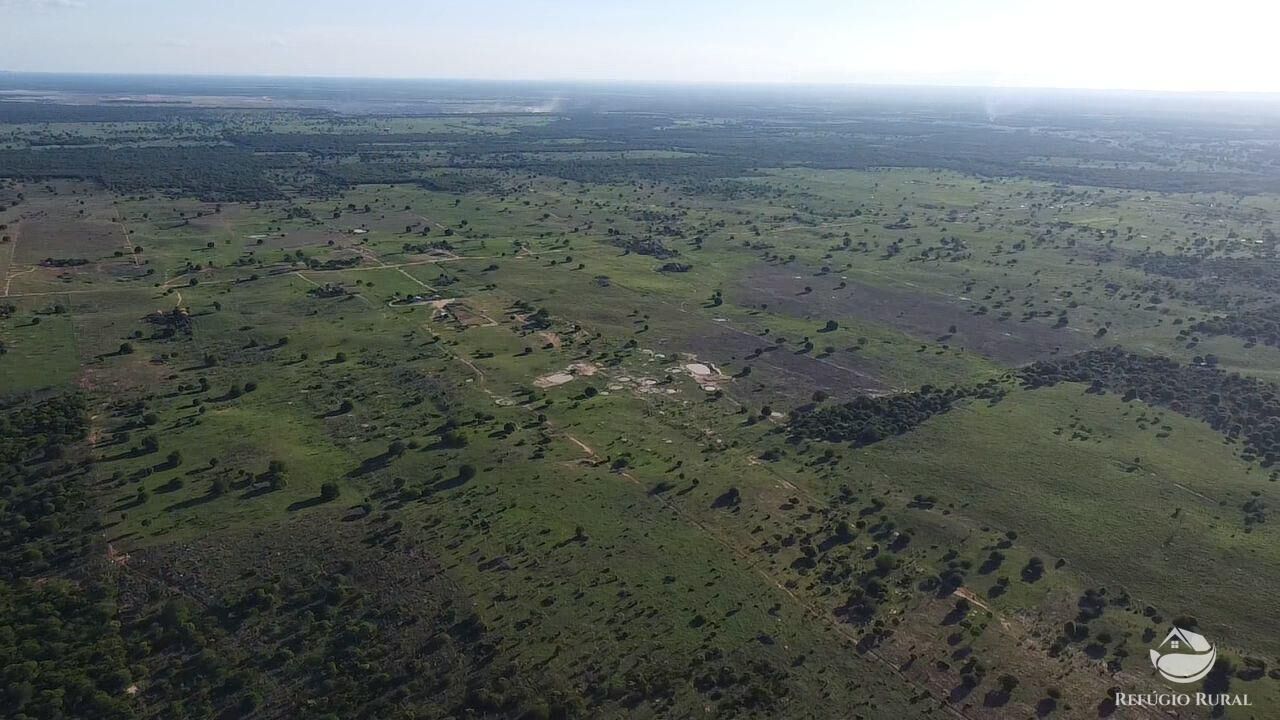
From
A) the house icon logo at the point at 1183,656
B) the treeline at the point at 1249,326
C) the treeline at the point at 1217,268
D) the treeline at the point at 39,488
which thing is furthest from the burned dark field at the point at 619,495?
the treeline at the point at 1217,268

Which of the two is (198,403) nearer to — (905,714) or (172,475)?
(172,475)

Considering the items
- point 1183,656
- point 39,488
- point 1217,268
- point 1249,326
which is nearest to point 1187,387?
point 1249,326

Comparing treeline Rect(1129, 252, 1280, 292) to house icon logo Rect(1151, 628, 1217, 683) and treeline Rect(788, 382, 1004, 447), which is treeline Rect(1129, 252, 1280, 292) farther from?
house icon logo Rect(1151, 628, 1217, 683)

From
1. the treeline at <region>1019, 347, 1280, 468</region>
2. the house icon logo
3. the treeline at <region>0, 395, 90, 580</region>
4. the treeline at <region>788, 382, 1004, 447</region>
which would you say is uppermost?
the treeline at <region>0, 395, 90, 580</region>

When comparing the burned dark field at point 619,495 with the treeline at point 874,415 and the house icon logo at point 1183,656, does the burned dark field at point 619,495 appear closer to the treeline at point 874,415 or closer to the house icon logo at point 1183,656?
the treeline at point 874,415

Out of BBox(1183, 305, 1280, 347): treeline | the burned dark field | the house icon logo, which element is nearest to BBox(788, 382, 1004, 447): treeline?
the burned dark field

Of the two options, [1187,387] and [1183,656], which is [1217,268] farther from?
[1183,656]
